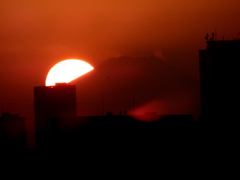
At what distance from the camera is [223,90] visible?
75938mm

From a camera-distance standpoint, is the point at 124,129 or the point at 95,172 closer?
the point at 95,172

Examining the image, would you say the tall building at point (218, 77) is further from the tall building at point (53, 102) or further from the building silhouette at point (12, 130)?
the tall building at point (53, 102)

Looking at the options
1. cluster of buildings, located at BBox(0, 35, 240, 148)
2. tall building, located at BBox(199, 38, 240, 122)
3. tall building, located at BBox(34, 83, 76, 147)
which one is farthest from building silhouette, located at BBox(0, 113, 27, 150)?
tall building, located at BBox(199, 38, 240, 122)

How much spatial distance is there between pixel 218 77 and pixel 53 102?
76604 millimetres

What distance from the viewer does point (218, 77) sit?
256 ft

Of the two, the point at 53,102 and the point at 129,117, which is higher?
the point at 53,102

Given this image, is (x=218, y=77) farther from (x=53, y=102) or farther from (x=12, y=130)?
(x=53, y=102)

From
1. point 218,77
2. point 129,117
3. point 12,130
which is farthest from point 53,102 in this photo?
point 129,117

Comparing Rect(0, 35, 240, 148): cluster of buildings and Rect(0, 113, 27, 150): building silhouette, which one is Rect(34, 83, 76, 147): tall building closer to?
Rect(0, 35, 240, 148): cluster of buildings

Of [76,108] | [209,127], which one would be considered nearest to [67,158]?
[209,127]

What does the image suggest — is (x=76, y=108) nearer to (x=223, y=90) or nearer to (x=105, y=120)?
(x=223, y=90)

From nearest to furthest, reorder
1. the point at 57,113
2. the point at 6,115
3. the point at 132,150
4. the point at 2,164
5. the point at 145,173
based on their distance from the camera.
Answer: the point at 145,173, the point at 132,150, the point at 2,164, the point at 6,115, the point at 57,113

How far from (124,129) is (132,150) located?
2.81m

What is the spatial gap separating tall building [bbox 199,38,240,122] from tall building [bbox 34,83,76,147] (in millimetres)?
63703
